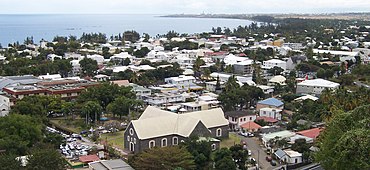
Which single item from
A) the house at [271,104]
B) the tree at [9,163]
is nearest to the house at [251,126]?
the house at [271,104]

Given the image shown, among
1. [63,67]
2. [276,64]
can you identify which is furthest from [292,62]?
[63,67]

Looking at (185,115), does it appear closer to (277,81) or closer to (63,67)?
(277,81)

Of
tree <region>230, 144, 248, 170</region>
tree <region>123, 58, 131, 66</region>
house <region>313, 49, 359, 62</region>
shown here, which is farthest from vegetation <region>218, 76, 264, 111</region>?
house <region>313, 49, 359, 62</region>

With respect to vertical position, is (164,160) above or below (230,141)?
above

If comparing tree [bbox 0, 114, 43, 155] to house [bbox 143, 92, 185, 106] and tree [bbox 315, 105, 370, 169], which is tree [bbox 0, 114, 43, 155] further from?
house [bbox 143, 92, 185, 106]

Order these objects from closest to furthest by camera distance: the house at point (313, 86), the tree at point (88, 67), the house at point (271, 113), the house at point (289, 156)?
the house at point (289, 156), the house at point (271, 113), the house at point (313, 86), the tree at point (88, 67)

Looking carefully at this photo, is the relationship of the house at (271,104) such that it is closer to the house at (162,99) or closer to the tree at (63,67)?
the house at (162,99)

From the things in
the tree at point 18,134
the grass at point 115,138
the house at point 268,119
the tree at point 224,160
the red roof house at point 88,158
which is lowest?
the grass at point 115,138
